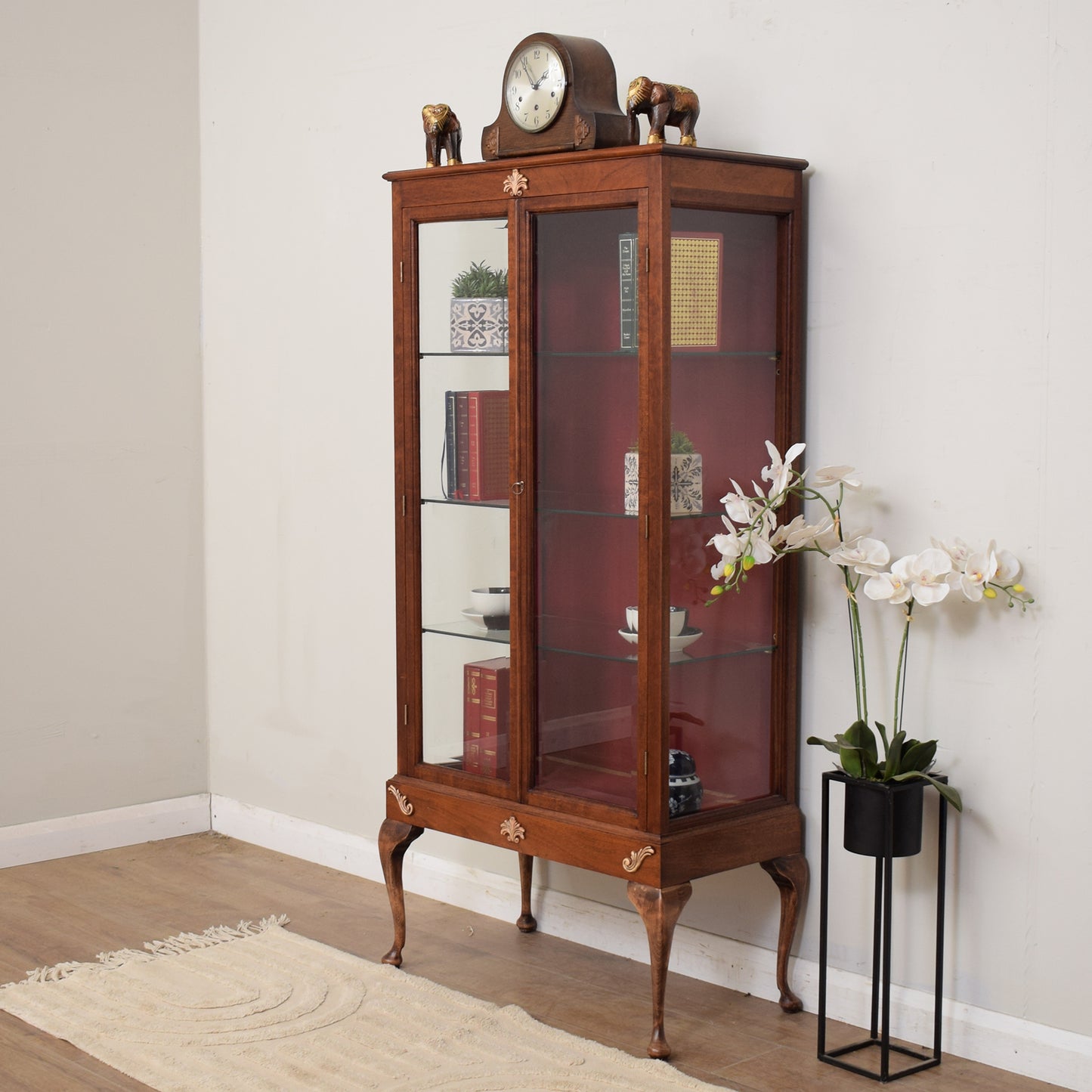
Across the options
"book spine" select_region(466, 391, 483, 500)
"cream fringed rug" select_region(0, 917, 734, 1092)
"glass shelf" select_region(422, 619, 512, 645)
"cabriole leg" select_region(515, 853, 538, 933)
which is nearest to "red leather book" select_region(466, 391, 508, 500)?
"book spine" select_region(466, 391, 483, 500)

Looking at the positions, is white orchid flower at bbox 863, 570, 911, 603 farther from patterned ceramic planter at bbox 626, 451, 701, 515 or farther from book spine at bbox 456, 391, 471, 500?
book spine at bbox 456, 391, 471, 500

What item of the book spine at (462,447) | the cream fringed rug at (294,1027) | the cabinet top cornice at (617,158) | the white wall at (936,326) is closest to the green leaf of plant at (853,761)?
the white wall at (936,326)

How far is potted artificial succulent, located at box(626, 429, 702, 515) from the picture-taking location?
2.72 metres

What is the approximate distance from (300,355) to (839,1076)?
243cm

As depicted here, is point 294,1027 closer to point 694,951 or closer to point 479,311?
point 694,951

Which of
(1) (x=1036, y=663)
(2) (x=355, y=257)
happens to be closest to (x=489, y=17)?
(2) (x=355, y=257)

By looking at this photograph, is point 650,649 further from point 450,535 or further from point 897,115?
point 897,115

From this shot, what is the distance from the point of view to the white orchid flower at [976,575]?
101 inches

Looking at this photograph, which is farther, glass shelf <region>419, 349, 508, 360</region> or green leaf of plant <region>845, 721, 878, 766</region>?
glass shelf <region>419, 349, 508, 360</region>

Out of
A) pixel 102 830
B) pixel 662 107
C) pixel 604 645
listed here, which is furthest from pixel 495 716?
pixel 102 830

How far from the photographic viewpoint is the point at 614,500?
9.20 ft

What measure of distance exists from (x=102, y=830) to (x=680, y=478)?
7.72 ft

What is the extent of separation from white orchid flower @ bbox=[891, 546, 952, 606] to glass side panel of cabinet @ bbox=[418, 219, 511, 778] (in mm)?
817

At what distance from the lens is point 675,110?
9.06ft
